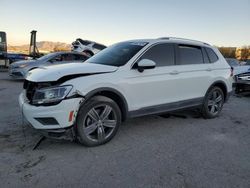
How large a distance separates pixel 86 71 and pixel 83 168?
1.49 metres

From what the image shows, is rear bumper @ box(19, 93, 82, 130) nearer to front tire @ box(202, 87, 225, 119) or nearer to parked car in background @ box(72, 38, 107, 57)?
front tire @ box(202, 87, 225, 119)

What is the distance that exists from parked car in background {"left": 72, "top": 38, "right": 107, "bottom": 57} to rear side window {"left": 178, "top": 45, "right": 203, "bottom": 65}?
13.1 metres

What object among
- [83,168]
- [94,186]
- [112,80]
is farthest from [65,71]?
[94,186]

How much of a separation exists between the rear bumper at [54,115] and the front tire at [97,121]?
163 mm

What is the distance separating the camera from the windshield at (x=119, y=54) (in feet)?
14.9

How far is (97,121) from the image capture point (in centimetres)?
403

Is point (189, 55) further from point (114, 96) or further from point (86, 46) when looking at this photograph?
point (86, 46)

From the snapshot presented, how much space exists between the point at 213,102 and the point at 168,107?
5.67 feet

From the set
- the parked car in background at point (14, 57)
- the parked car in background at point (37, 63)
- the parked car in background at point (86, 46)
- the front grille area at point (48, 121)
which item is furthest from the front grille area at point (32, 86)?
the parked car in background at point (14, 57)

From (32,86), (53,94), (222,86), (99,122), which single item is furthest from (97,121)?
(222,86)

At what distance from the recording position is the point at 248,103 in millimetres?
8570

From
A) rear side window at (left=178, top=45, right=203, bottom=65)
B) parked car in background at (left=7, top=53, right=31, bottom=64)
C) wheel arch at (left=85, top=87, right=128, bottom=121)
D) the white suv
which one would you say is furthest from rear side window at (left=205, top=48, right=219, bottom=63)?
parked car in background at (left=7, top=53, right=31, bottom=64)

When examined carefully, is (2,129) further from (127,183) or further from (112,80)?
(127,183)

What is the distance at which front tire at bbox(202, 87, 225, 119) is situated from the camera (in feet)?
19.4
